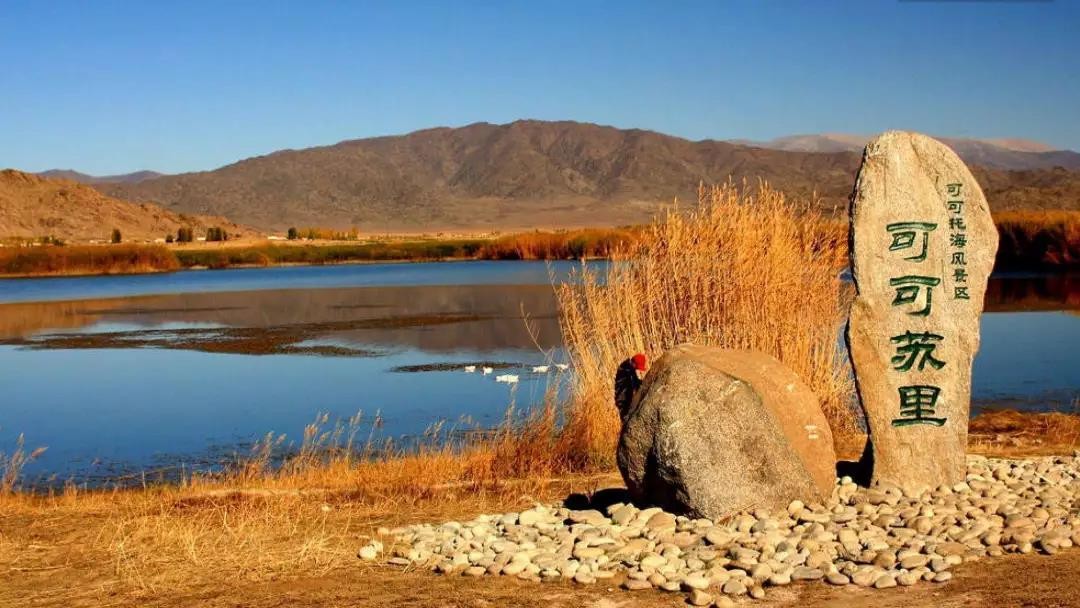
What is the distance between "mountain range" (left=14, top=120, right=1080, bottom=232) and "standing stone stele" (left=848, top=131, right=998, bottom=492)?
342ft

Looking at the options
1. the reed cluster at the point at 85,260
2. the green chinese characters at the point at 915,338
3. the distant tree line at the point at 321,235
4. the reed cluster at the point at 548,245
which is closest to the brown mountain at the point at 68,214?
the distant tree line at the point at 321,235

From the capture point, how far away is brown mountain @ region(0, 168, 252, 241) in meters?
81.1

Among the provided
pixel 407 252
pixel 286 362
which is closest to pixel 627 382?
pixel 286 362

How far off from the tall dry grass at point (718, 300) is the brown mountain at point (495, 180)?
101759 millimetres

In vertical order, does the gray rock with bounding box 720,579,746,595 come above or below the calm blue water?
above

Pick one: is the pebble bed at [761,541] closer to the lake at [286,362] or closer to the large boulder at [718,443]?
the large boulder at [718,443]

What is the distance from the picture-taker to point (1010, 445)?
10.9m

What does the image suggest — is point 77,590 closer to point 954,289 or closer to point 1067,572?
point 1067,572

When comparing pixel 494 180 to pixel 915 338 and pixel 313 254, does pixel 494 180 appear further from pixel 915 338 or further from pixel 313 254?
pixel 915 338

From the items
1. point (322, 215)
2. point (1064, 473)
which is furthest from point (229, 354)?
point (322, 215)

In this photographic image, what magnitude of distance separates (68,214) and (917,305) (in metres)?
84.1

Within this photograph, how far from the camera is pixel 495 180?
15862cm

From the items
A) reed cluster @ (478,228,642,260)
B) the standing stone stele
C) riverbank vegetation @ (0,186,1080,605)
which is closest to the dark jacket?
riverbank vegetation @ (0,186,1080,605)

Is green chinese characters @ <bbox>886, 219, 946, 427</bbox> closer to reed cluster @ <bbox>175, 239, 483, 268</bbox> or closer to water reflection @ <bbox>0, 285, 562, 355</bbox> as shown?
water reflection @ <bbox>0, 285, 562, 355</bbox>
